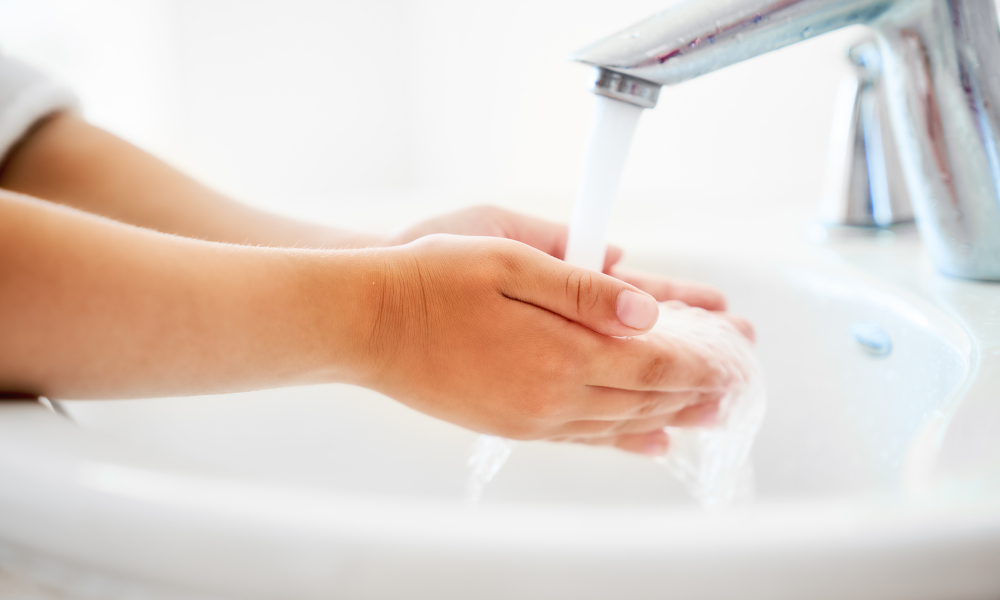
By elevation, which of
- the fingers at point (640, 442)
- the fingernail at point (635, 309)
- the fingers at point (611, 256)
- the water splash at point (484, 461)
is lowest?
the water splash at point (484, 461)

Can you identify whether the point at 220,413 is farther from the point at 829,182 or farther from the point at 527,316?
the point at 829,182

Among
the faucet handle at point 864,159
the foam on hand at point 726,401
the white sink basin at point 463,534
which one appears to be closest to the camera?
the white sink basin at point 463,534

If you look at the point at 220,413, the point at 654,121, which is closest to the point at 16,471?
the point at 220,413

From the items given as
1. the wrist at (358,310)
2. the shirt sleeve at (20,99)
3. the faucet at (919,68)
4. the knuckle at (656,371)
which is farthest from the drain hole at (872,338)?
the shirt sleeve at (20,99)

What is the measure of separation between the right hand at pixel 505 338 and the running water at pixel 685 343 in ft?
0.21

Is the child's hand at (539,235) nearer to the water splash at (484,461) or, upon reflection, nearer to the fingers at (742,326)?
the fingers at (742,326)

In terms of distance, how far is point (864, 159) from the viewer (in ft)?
1.87

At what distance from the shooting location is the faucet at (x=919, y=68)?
1.06 feet

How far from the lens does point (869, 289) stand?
46cm

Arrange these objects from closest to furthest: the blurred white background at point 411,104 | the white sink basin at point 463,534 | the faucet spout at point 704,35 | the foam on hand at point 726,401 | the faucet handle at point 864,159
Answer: the white sink basin at point 463,534 < the faucet spout at point 704,35 < the foam on hand at point 726,401 < the faucet handle at point 864,159 < the blurred white background at point 411,104

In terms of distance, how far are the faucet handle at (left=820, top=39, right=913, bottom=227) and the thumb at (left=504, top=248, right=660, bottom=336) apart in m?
0.34

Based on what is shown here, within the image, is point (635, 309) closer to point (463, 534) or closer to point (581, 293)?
point (581, 293)

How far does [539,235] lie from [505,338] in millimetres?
192

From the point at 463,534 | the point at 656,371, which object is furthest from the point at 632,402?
the point at 463,534
